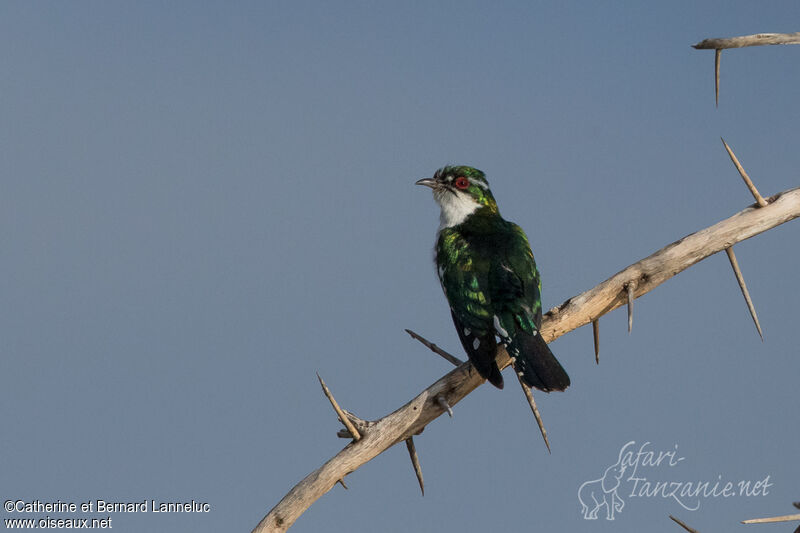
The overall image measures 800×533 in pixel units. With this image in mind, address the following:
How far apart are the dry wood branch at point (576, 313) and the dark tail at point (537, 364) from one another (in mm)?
263

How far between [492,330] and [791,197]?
2.42 meters

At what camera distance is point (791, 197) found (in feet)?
19.0

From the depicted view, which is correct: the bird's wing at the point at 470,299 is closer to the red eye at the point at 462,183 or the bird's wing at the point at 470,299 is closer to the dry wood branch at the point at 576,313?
the dry wood branch at the point at 576,313

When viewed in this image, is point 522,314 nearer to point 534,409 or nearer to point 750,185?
point 534,409

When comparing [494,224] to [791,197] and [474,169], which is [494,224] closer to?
[474,169]

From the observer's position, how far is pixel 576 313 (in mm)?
6070

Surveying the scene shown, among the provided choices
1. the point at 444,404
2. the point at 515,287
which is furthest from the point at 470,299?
the point at 444,404

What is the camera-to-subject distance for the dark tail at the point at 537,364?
5.97m

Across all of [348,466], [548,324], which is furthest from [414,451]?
[548,324]

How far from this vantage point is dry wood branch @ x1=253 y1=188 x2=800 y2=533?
5.25 metres

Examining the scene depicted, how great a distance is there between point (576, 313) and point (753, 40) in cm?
225

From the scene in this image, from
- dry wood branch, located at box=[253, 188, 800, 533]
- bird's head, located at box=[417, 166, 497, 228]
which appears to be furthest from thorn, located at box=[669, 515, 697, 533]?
bird's head, located at box=[417, 166, 497, 228]

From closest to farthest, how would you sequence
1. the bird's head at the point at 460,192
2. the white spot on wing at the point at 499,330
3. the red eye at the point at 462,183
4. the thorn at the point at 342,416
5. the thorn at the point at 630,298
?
the thorn at the point at 342,416, the thorn at the point at 630,298, the white spot on wing at the point at 499,330, the bird's head at the point at 460,192, the red eye at the point at 462,183

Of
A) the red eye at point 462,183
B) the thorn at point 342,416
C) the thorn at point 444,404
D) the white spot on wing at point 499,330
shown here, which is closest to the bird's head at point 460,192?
the red eye at point 462,183
